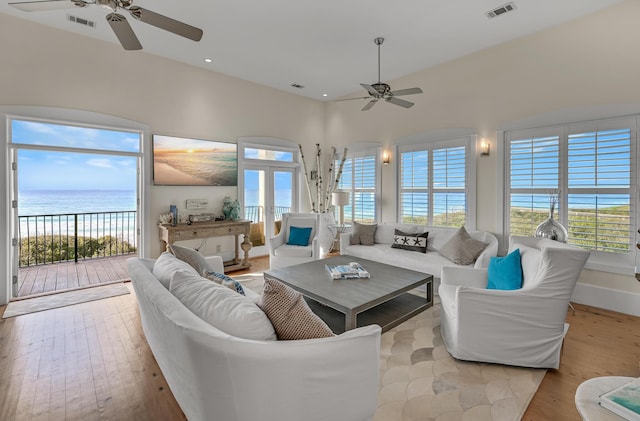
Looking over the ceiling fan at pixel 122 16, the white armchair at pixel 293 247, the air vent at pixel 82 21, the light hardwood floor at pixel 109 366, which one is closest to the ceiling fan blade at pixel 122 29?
the ceiling fan at pixel 122 16

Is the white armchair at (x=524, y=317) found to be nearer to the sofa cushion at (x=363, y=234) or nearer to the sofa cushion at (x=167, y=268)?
the sofa cushion at (x=167, y=268)

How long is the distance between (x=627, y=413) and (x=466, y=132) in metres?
4.49

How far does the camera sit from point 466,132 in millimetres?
4898

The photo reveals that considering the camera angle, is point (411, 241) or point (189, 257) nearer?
point (189, 257)

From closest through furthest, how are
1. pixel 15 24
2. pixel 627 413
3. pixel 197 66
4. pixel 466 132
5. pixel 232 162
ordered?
pixel 627 413
pixel 15 24
pixel 466 132
pixel 197 66
pixel 232 162

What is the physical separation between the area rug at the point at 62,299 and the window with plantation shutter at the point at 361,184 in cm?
443

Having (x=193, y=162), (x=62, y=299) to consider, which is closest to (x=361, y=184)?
(x=193, y=162)

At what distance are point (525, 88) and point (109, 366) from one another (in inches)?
228

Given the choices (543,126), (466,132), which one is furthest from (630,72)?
(466,132)

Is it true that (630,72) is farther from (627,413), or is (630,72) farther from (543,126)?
(627,413)

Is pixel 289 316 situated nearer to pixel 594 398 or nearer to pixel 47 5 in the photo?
pixel 594 398

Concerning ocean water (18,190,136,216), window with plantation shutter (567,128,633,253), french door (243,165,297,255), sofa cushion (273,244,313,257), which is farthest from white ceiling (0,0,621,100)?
sofa cushion (273,244,313,257)

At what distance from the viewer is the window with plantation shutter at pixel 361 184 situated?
249 inches

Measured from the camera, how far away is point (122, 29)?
239cm
